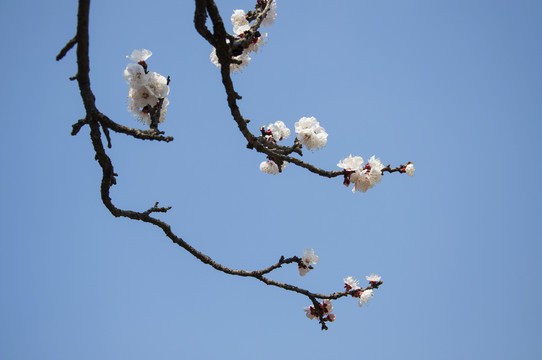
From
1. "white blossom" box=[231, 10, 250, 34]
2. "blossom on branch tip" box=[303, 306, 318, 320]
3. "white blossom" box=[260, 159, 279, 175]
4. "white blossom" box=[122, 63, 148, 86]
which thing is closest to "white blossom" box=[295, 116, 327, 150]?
"white blossom" box=[260, 159, 279, 175]

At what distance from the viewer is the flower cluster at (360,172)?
3.84 meters

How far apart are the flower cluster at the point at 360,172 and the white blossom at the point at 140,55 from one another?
198 cm

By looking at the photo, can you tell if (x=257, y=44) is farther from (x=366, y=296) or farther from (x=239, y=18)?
(x=366, y=296)

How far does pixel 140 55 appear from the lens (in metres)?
3.45

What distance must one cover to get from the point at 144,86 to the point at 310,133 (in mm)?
1593

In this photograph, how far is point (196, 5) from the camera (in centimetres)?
293

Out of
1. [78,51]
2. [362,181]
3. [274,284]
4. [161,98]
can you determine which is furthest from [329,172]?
[78,51]

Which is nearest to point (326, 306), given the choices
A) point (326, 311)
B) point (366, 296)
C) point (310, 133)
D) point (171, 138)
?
point (326, 311)

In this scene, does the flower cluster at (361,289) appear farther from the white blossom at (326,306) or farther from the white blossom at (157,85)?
the white blossom at (157,85)

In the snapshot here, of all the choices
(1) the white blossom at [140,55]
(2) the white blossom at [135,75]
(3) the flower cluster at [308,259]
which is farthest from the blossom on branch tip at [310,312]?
(1) the white blossom at [140,55]

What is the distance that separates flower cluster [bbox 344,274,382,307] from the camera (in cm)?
449

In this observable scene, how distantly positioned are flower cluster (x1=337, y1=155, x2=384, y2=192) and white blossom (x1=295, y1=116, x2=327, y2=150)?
12.5 inches

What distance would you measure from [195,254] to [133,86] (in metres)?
1.73

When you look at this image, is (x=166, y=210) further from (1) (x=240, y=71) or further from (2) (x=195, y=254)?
(1) (x=240, y=71)
